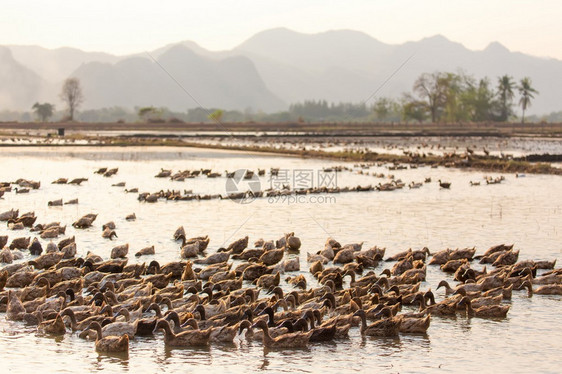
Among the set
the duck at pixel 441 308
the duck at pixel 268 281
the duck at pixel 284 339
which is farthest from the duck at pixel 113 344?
the duck at pixel 441 308

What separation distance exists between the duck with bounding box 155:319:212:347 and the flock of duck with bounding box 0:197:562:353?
22 millimetres

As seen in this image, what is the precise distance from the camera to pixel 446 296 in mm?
19703

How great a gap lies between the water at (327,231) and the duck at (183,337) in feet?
0.80

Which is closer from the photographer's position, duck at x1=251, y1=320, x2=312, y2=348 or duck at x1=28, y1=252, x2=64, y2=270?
duck at x1=251, y1=320, x2=312, y2=348

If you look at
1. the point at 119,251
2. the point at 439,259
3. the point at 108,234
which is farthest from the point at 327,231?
the point at 119,251

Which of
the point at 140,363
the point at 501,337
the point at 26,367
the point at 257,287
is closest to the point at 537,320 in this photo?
the point at 501,337

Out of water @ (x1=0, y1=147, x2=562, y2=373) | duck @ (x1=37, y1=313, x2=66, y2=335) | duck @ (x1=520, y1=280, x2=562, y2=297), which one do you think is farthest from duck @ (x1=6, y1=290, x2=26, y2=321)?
duck @ (x1=520, y1=280, x2=562, y2=297)

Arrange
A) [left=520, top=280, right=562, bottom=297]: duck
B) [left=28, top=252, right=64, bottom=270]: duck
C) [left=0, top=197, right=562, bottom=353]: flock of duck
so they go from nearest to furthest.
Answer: [left=0, top=197, right=562, bottom=353]: flock of duck < [left=520, top=280, right=562, bottom=297]: duck < [left=28, top=252, right=64, bottom=270]: duck

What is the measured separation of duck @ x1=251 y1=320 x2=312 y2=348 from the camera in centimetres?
1589

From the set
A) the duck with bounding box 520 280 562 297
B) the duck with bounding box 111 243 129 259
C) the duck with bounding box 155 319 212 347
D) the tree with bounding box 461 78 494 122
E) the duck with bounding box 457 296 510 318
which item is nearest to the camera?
the duck with bounding box 155 319 212 347

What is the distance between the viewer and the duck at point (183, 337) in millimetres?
15805

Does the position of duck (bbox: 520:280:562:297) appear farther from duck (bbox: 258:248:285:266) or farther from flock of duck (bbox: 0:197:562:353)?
duck (bbox: 258:248:285:266)

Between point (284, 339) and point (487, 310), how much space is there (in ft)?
18.5

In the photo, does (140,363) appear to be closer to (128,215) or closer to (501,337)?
(501,337)
